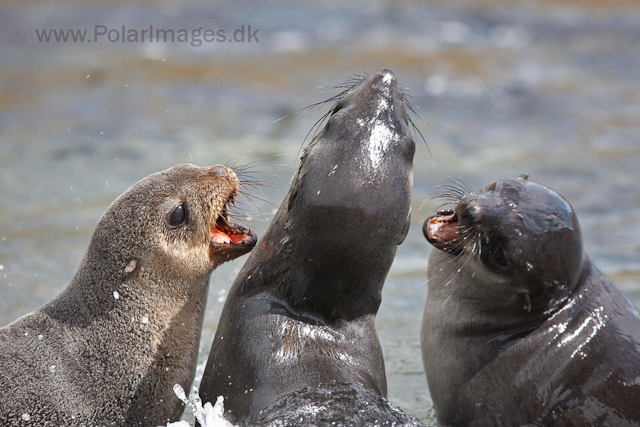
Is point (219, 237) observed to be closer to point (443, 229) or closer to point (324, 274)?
point (324, 274)

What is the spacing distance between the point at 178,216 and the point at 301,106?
8476 millimetres

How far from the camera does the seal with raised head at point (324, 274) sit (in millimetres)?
5168

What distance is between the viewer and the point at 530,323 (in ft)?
20.0

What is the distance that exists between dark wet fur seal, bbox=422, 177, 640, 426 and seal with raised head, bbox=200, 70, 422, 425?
32.0 inches

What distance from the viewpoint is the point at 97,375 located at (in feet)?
18.6

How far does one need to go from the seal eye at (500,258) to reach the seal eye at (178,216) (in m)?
1.97

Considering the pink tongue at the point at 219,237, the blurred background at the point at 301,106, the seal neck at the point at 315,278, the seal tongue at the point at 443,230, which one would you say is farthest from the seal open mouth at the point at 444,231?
the blurred background at the point at 301,106

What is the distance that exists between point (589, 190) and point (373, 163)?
22.1 feet

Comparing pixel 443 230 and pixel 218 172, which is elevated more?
pixel 218 172

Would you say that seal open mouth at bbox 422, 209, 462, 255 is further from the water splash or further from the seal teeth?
the water splash

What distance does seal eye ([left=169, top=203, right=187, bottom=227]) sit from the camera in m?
5.86

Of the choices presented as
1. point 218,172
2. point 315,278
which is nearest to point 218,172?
point 218,172

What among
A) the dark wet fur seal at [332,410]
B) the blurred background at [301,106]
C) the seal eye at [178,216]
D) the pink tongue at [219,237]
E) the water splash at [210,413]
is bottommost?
the blurred background at [301,106]

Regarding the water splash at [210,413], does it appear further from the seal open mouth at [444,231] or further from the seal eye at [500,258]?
the seal eye at [500,258]
